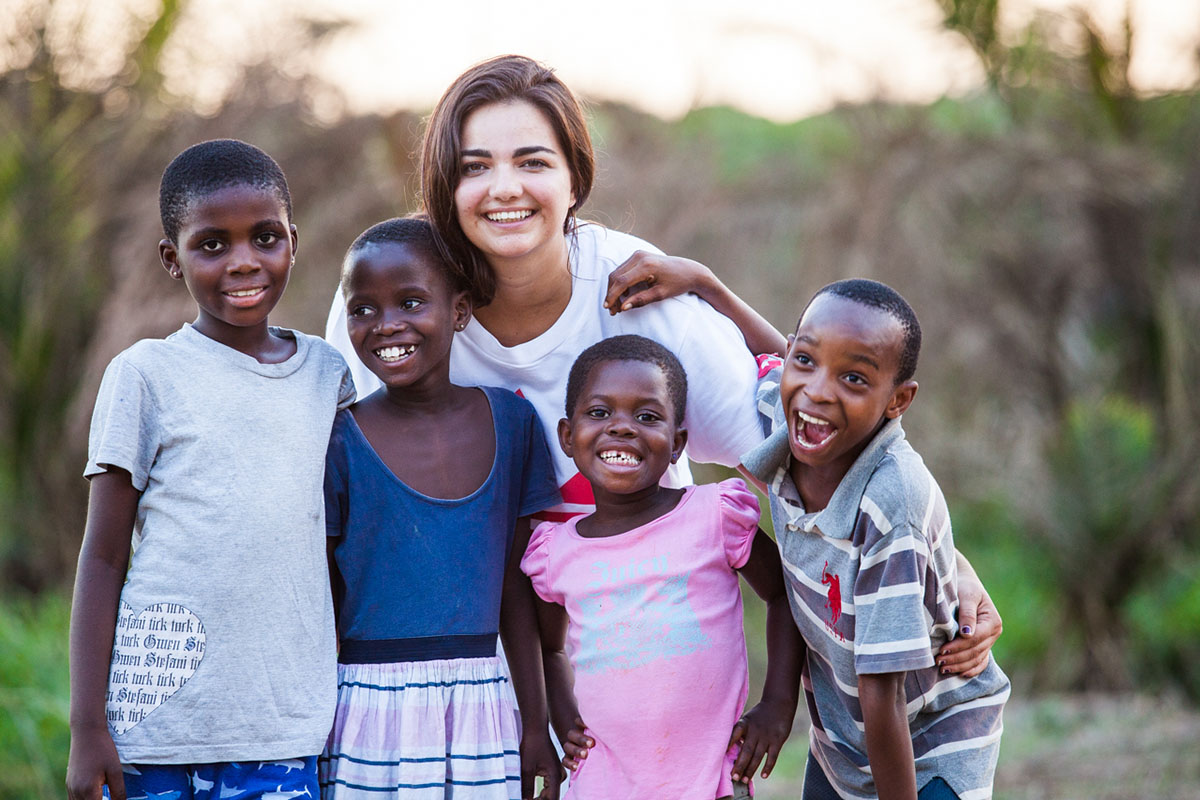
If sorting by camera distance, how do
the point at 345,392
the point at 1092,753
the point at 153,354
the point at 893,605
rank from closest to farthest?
1. the point at 893,605
2. the point at 153,354
3. the point at 345,392
4. the point at 1092,753

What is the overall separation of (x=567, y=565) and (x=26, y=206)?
15.0 feet

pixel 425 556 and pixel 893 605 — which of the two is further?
pixel 425 556

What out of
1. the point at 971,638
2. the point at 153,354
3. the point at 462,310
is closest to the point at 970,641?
the point at 971,638

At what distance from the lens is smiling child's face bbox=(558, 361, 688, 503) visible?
8.34 feet

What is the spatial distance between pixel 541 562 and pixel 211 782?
29.8 inches

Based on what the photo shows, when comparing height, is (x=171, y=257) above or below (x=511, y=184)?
below

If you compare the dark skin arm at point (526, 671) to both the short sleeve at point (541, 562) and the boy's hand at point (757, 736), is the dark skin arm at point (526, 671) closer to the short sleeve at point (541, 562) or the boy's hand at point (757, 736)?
the short sleeve at point (541, 562)

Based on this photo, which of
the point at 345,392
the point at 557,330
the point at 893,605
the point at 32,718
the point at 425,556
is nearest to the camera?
the point at 893,605

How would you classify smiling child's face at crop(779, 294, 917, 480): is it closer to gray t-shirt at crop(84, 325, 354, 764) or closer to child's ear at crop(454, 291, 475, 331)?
child's ear at crop(454, 291, 475, 331)

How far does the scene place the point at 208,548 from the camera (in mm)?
2314

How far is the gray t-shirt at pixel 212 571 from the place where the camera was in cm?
228

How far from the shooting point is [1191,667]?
6.21 meters

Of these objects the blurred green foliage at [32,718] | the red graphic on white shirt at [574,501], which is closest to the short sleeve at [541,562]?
the red graphic on white shirt at [574,501]

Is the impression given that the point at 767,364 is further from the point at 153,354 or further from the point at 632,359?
the point at 153,354
